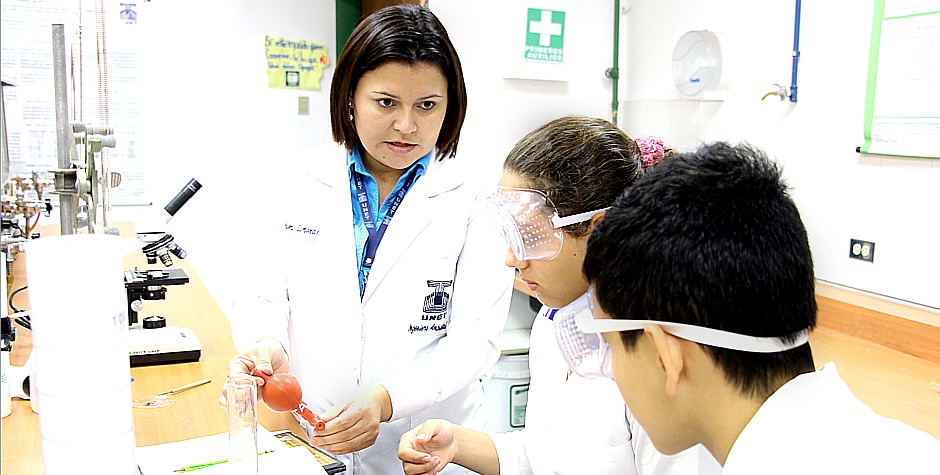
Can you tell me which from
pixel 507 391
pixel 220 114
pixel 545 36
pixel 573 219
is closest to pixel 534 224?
pixel 573 219

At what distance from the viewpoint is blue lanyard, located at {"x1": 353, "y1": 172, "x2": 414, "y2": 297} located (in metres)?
1.66

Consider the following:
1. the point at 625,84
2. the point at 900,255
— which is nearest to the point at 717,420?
the point at 900,255

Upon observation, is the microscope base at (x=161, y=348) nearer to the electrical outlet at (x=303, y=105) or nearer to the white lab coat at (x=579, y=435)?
the white lab coat at (x=579, y=435)

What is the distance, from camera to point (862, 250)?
274 cm

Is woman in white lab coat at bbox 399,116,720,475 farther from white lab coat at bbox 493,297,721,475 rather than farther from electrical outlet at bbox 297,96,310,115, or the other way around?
electrical outlet at bbox 297,96,310,115

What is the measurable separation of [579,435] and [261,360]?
0.63 metres

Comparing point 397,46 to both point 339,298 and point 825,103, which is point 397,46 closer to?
point 339,298

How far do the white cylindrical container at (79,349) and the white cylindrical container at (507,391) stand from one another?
2.57 m

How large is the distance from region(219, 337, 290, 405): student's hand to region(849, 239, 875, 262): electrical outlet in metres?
2.13

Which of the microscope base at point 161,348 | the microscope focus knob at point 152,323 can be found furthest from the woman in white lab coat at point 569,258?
the microscope focus knob at point 152,323

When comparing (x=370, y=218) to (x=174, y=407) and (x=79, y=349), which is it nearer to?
(x=174, y=407)

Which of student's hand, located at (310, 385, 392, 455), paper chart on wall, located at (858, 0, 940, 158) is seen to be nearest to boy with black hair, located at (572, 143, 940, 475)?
student's hand, located at (310, 385, 392, 455)

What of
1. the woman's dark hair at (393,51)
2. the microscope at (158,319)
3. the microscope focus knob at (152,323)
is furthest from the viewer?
the microscope focus knob at (152,323)

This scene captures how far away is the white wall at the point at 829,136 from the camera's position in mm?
2574
